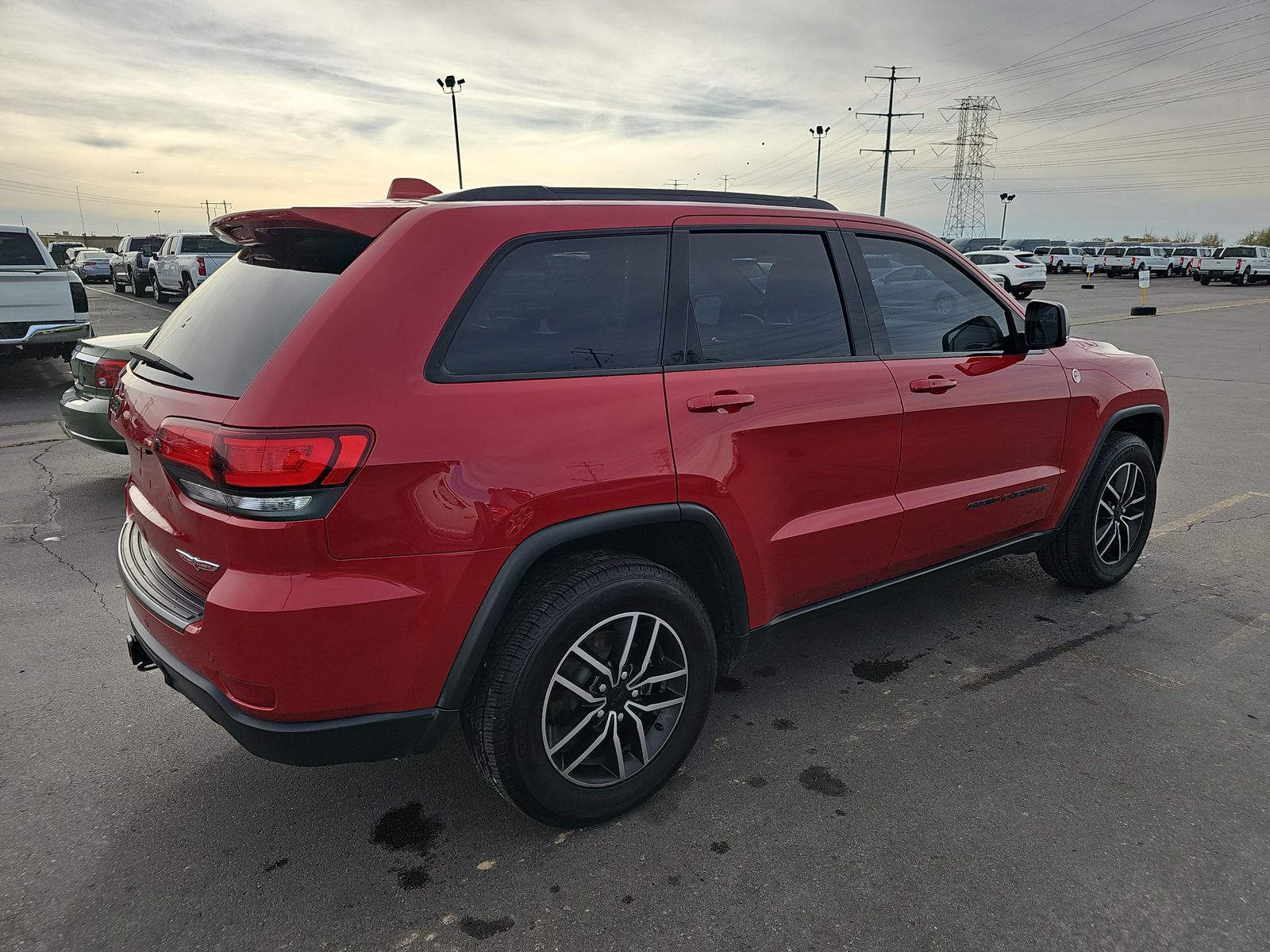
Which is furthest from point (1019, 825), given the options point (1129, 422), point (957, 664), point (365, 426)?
point (1129, 422)

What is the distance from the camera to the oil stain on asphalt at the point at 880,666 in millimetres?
3504

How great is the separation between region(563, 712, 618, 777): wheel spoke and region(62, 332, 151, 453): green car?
441 centimetres

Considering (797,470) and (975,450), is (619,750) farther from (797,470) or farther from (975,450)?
(975,450)

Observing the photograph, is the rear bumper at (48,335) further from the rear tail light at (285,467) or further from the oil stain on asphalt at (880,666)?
the oil stain on asphalt at (880,666)

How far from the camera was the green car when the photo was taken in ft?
18.4

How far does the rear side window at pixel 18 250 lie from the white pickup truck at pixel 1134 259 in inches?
1893

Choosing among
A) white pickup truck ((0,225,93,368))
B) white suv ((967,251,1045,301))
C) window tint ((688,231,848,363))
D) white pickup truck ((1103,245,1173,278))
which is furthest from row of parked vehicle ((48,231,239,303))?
white pickup truck ((1103,245,1173,278))

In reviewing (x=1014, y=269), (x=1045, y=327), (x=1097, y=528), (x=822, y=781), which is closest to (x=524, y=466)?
(x=822, y=781)

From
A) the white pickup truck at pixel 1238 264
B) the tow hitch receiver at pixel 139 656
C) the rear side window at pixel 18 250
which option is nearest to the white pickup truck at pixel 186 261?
the rear side window at pixel 18 250

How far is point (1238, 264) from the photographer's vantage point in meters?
39.9

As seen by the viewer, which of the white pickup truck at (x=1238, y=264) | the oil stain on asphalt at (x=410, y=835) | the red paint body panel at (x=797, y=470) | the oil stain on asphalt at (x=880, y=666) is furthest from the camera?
the white pickup truck at (x=1238, y=264)

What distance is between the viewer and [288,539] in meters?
2.01

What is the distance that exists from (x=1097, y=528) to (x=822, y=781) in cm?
227

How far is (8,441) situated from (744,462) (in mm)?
7907
